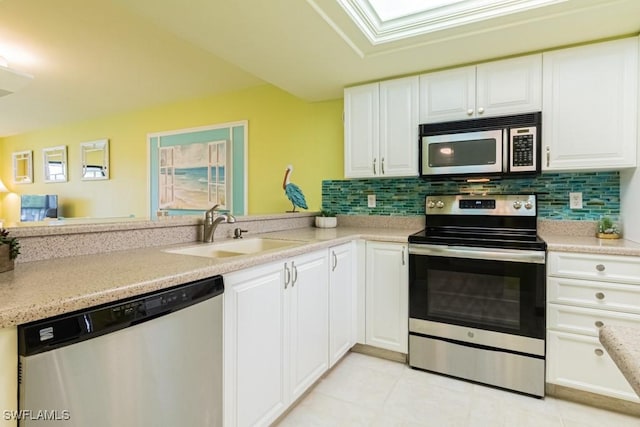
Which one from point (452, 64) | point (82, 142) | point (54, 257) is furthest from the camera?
point (82, 142)

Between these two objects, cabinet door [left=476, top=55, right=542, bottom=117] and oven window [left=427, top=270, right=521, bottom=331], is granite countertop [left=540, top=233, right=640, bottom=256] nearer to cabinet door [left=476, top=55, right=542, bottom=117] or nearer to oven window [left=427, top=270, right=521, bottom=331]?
oven window [left=427, top=270, right=521, bottom=331]

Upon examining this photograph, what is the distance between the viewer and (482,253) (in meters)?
1.99

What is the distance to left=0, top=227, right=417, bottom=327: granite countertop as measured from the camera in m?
0.78

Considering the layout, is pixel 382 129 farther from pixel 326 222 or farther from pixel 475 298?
pixel 475 298

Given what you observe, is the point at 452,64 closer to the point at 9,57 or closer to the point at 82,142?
the point at 9,57

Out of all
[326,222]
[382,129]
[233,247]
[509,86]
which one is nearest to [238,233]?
[233,247]

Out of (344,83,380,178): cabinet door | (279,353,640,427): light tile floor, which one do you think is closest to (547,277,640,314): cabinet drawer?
(279,353,640,427): light tile floor

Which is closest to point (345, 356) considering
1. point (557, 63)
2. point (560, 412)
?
point (560, 412)

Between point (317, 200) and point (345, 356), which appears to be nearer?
point (345, 356)

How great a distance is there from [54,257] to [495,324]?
225 cm

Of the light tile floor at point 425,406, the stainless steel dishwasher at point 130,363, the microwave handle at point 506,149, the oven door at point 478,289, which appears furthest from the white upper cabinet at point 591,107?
the stainless steel dishwasher at point 130,363

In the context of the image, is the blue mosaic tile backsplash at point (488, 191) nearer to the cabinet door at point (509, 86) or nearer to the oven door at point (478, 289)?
the cabinet door at point (509, 86)

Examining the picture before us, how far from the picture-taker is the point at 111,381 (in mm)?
897

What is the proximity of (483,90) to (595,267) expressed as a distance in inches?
49.9
